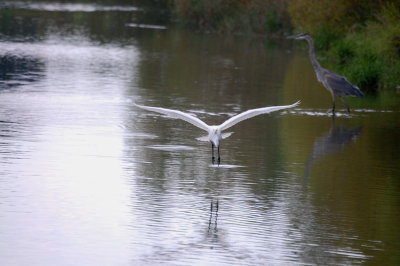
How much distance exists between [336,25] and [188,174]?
72.7 ft

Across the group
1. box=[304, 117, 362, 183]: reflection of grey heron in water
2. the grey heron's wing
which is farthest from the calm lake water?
the grey heron's wing

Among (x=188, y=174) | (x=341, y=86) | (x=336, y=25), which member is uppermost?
(x=336, y=25)

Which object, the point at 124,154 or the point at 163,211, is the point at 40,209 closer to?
the point at 163,211

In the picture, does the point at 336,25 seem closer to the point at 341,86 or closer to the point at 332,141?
the point at 341,86

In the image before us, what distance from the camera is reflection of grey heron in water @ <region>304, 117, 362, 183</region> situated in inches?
529

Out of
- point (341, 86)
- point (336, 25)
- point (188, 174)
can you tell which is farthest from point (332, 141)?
point (336, 25)

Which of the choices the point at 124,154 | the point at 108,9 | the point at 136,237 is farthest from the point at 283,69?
the point at 108,9

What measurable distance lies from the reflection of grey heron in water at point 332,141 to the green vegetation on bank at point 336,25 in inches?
253

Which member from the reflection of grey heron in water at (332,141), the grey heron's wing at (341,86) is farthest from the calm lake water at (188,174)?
the grey heron's wing at (341,86)

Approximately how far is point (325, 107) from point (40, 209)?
35.0 ft

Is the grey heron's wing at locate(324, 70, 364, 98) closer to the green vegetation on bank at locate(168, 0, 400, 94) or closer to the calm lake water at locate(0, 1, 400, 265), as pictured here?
the calm lake water at locate(0, 1, 400, 265)

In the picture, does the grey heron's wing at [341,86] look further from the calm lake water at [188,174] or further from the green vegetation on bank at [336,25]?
the green vegetation on bank at [336,25]

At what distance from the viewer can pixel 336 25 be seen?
32.7 metres

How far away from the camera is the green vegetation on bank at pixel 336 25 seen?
23.9 m
